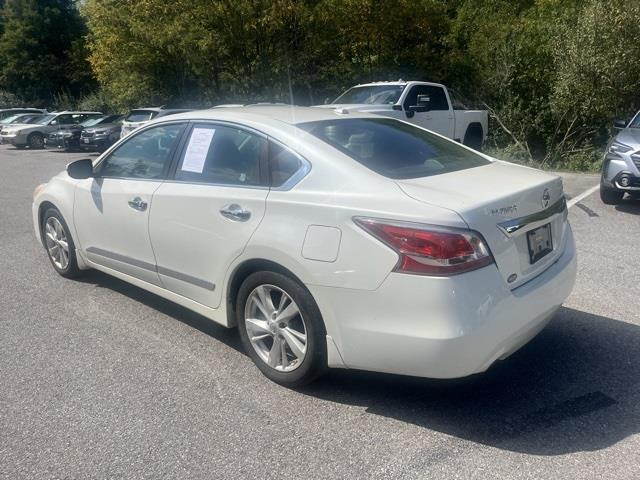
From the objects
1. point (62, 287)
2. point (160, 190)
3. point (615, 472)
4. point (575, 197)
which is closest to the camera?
point (615, 472)

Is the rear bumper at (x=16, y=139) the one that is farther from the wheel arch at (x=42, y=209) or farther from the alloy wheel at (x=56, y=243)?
the alloy wheel at (x=56, y=243)

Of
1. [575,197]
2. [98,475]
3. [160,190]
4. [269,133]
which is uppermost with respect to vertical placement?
[269,133]

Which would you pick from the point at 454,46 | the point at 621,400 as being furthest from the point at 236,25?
the point at 621,400

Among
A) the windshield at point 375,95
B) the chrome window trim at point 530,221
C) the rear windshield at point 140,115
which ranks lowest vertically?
the rear windshield at point 140,115

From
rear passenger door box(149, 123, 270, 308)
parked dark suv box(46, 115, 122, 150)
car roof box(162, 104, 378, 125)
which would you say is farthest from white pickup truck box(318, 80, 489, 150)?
parked dark suv box(46, 115, 122, 150)

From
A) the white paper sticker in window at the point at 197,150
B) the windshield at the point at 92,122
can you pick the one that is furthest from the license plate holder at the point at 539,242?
the windshield at the point at 92,122

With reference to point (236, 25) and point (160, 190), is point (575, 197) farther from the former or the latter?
point (236, 25)

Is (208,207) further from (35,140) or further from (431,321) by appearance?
(35,140)

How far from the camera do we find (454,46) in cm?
2281

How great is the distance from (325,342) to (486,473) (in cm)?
106

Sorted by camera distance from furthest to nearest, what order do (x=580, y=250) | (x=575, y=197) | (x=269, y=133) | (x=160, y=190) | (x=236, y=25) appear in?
(x=236, y=25), (x=575, y=197), (x=580, y=250), (x=160, y=190), (x=269, y=133)

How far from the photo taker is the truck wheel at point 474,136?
14993 mm

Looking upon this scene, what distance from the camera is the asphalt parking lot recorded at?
9.75 feet

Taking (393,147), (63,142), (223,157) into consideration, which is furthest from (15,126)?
(393,147)
